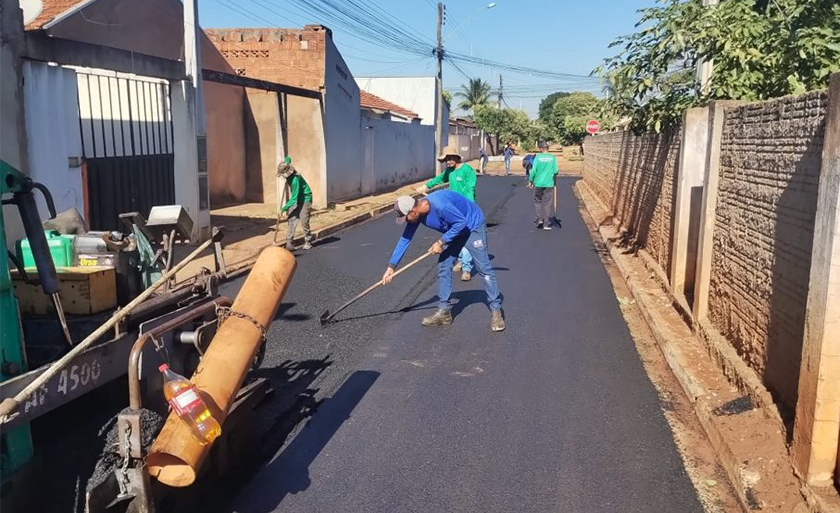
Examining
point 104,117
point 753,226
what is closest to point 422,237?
point 104,117

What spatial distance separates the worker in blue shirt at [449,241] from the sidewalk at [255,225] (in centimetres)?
378

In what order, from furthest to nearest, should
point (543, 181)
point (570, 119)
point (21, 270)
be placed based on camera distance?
point (570, 119) < point (543, 181) < point (21, 270)

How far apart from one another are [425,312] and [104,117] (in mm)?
6161

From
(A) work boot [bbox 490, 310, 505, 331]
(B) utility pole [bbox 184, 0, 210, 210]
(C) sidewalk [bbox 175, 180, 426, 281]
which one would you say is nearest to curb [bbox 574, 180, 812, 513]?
(A) work boot [bbox 490, 310, 505, 331]

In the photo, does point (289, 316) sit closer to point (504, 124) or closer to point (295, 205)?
point (295, 205)

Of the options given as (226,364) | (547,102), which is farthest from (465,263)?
(547,102)

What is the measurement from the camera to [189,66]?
12609 mm

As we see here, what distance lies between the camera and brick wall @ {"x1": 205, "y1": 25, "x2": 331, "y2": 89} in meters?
20.8

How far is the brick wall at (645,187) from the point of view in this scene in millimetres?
9781

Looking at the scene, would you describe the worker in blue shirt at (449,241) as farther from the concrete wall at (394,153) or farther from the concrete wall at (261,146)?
the concrete wall at (394,153)

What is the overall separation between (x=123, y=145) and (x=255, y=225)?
459cm

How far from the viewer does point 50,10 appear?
12.5m

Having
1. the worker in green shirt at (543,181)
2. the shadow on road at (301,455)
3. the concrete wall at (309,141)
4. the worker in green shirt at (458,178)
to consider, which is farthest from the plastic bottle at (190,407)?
the concrete wall at (309,141)

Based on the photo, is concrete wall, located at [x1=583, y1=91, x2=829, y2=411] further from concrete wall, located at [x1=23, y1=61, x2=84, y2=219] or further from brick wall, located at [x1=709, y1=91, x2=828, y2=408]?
concrete wall, located at [x1=23, y1=61, x2=84, y2=219]
